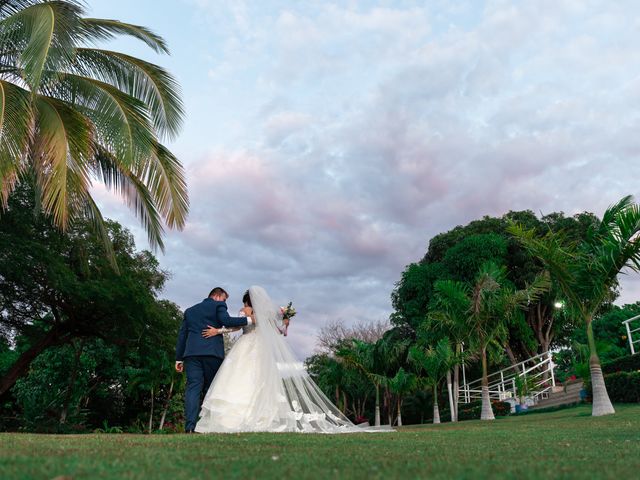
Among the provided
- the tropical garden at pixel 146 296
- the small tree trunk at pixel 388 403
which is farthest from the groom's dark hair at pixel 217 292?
the small tree trunk at pixel 388 403

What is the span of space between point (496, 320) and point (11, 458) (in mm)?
18236

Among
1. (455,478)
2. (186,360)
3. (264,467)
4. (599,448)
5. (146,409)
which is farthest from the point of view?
(146,409)

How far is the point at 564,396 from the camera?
76.5 ft

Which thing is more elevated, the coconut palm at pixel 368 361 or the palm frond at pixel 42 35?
the palm frond at pixel 42 35

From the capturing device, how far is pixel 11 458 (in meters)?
3.74

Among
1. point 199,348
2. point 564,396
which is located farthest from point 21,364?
point 564,396

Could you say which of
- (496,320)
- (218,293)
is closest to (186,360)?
(218,293)

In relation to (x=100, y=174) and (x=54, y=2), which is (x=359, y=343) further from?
(x=54, y=2)

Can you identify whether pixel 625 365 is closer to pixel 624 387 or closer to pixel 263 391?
pixel 624 387

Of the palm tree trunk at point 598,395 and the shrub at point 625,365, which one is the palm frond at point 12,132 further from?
the shrub at point 625,365

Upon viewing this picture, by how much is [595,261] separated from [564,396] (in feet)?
37.5

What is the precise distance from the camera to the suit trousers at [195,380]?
8.75m

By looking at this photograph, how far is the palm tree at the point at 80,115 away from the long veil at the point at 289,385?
4.31 m

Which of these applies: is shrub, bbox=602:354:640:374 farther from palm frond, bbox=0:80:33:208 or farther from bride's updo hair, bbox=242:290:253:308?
palm frond, bbox=0:80:33:208
